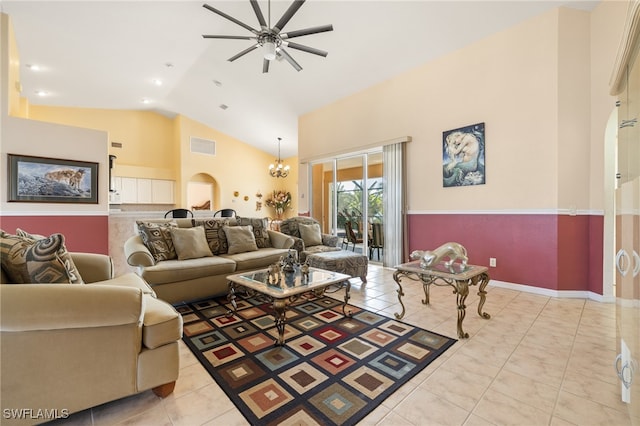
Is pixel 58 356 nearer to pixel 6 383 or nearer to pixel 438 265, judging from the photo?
pixel 6 383

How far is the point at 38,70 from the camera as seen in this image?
5.14 metres

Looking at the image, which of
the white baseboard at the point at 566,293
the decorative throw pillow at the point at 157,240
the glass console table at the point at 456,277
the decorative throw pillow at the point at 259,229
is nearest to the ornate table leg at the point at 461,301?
the glass console table at the point at 456,277

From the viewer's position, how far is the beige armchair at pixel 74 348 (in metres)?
1.19

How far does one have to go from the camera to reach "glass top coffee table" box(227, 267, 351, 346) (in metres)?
2.15

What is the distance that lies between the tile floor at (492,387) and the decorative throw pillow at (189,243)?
1.37 meters

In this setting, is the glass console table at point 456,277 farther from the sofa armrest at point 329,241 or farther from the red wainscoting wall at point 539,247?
the sofa armrest at point 329,241

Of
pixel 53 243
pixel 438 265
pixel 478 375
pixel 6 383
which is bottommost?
pixel 478 375

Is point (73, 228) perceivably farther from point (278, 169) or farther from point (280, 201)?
point (280, 201)

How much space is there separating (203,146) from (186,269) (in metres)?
6.88

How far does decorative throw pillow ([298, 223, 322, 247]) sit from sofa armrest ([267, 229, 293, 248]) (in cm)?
44

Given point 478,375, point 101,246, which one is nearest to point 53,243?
point 478,375

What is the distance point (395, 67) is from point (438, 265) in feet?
11.9

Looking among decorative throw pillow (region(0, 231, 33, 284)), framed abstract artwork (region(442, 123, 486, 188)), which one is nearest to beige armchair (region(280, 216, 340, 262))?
framed abstract artwork (region(442, 123, 486, 188))

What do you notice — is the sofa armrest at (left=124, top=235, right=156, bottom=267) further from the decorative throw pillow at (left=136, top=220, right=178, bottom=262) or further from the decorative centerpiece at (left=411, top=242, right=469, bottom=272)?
the decorative centerpiece at (left=411, top=242, right=469, bottom=272)
